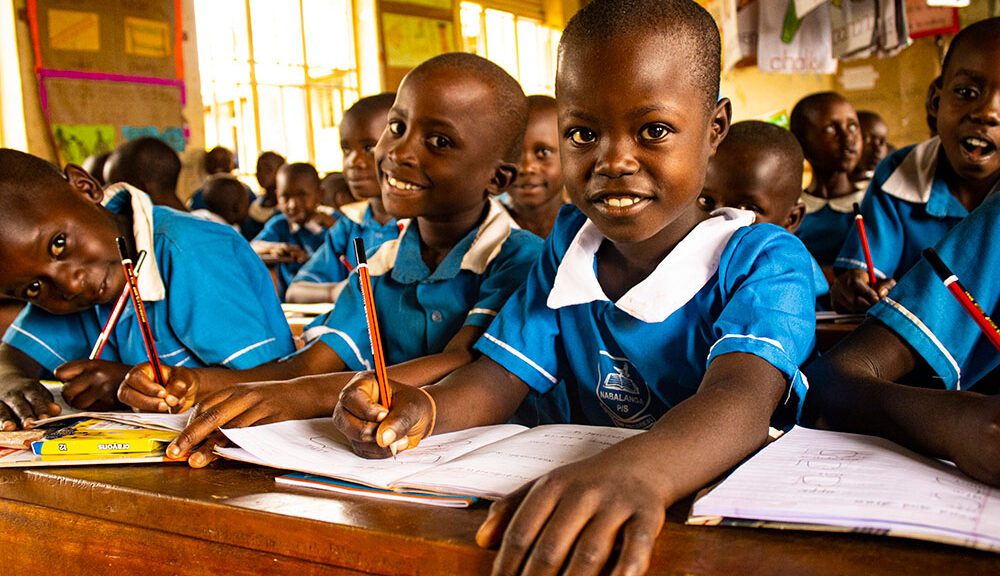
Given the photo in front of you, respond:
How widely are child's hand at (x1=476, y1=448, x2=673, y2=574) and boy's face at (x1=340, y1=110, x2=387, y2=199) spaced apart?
2.05 meters

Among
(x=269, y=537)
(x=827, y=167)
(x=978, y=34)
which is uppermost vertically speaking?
(x=978, y=34)

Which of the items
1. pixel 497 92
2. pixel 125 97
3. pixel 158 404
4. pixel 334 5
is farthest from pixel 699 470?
pixel 334 5

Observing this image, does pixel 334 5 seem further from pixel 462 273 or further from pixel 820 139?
pixel 462 273

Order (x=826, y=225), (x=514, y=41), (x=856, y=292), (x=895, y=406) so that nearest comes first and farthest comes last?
(x=895, y=406), (x=856, y=292), (x=826, y=225), (x=514, y=41)

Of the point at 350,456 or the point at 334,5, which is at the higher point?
the point at 334,5

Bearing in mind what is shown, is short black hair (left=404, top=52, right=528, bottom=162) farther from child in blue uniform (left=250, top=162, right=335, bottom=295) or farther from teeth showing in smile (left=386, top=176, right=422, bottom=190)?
child in blue uniform (left=250, top=162, right=335, bottom=295)

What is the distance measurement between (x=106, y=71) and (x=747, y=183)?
219 inches

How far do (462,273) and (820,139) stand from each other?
225 cm

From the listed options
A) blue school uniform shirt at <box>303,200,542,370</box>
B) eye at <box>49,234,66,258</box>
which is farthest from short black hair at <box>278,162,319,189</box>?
eye at <box>49,234,66,258</box>

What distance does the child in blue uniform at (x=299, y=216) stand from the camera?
4.75 m

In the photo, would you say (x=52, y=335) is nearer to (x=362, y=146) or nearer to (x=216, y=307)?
(x=216, y=307)

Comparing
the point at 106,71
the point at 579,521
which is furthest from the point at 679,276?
the point at 106,71

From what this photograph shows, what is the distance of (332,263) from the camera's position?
3.41 metres

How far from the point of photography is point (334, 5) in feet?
26.1
